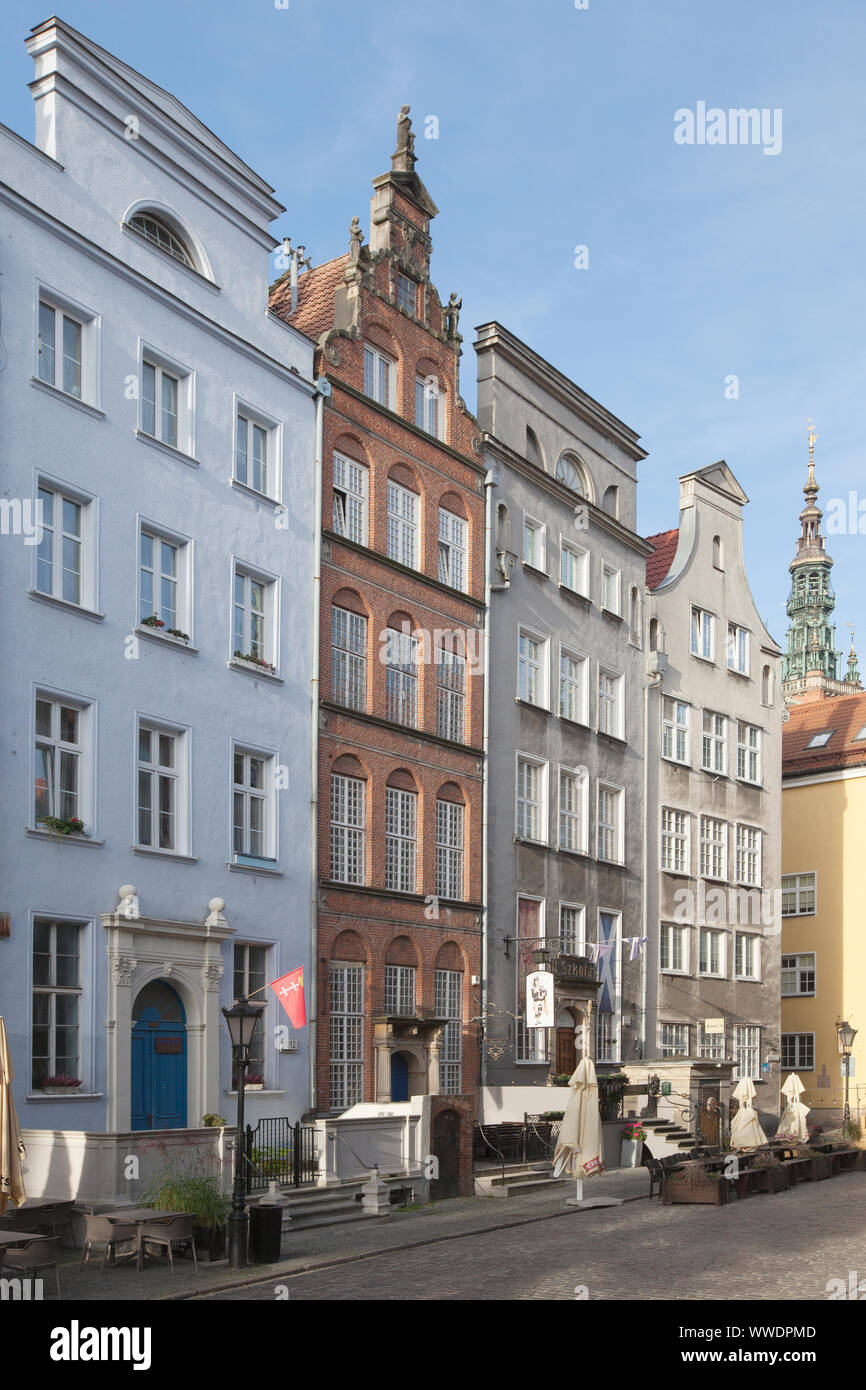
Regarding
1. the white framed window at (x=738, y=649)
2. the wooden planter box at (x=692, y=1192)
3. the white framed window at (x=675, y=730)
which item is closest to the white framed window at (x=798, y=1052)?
the white framed window at (x=738, y=649)

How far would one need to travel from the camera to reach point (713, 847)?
45.8 metres

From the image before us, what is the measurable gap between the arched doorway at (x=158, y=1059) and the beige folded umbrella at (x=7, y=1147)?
6642 millimetres

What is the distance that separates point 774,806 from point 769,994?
5864 mm

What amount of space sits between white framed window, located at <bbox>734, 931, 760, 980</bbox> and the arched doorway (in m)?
25.0

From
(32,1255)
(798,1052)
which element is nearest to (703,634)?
(798,1052)

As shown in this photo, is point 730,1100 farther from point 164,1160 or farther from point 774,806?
point 164,1160

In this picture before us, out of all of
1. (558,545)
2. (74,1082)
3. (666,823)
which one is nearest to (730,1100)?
(666,823)

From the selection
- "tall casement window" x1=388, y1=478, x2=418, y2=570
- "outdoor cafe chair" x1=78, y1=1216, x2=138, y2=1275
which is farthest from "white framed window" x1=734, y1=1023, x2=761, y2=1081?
"outdoor cafe chair" x1=78, y1=1216, x2=138, y2=1275

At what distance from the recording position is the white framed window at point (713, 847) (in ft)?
149

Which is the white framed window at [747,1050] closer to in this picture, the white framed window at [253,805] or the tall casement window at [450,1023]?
the tall casement window at [450,1023]

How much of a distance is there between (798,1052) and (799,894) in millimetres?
5473

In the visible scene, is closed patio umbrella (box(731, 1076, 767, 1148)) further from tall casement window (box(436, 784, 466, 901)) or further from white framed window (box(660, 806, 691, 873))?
white framed window (box(660, 806, 691, 873))

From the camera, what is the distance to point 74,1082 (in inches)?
887

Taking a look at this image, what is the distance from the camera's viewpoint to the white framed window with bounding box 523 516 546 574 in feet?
125
